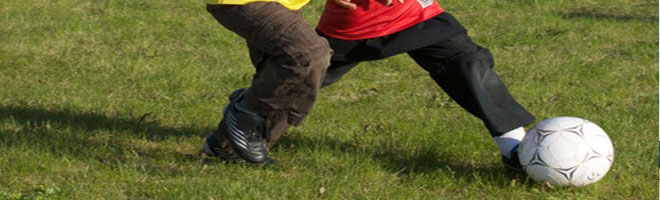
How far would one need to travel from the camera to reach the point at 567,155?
4402mm

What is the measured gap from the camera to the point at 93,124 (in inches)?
213

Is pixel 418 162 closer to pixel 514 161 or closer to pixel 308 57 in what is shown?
pixel 514 161

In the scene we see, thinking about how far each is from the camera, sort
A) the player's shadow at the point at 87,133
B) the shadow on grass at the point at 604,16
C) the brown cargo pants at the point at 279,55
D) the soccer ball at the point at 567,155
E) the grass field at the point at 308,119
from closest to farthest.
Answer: the brown cargo pants at the point at 279,55 → the soccer ball at the point at 567,155 → the grass field at the point at 308,119 → the player's shadow at the point at 87,133 → the shadow on grass at the point at 604,16

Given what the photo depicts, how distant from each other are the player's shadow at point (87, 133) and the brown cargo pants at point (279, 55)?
60cm

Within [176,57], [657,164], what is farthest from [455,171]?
[176,57]

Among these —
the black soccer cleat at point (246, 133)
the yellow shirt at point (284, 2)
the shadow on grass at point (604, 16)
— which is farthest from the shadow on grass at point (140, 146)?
the shadow on grass at point (604, 16)

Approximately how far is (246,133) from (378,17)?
30.1 inches

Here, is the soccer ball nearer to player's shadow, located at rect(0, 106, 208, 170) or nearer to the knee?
the knee

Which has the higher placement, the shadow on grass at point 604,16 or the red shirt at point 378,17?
the red shirt at point 378,17

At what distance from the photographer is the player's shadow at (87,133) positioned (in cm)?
495

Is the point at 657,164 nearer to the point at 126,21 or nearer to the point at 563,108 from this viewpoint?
the point at 563,108

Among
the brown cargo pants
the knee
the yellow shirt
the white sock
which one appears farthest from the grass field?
the yellow shirt

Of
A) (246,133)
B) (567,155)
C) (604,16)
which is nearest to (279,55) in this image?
(246,133)

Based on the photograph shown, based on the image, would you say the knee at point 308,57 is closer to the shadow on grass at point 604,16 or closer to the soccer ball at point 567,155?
the soccer ball at point 567,155
